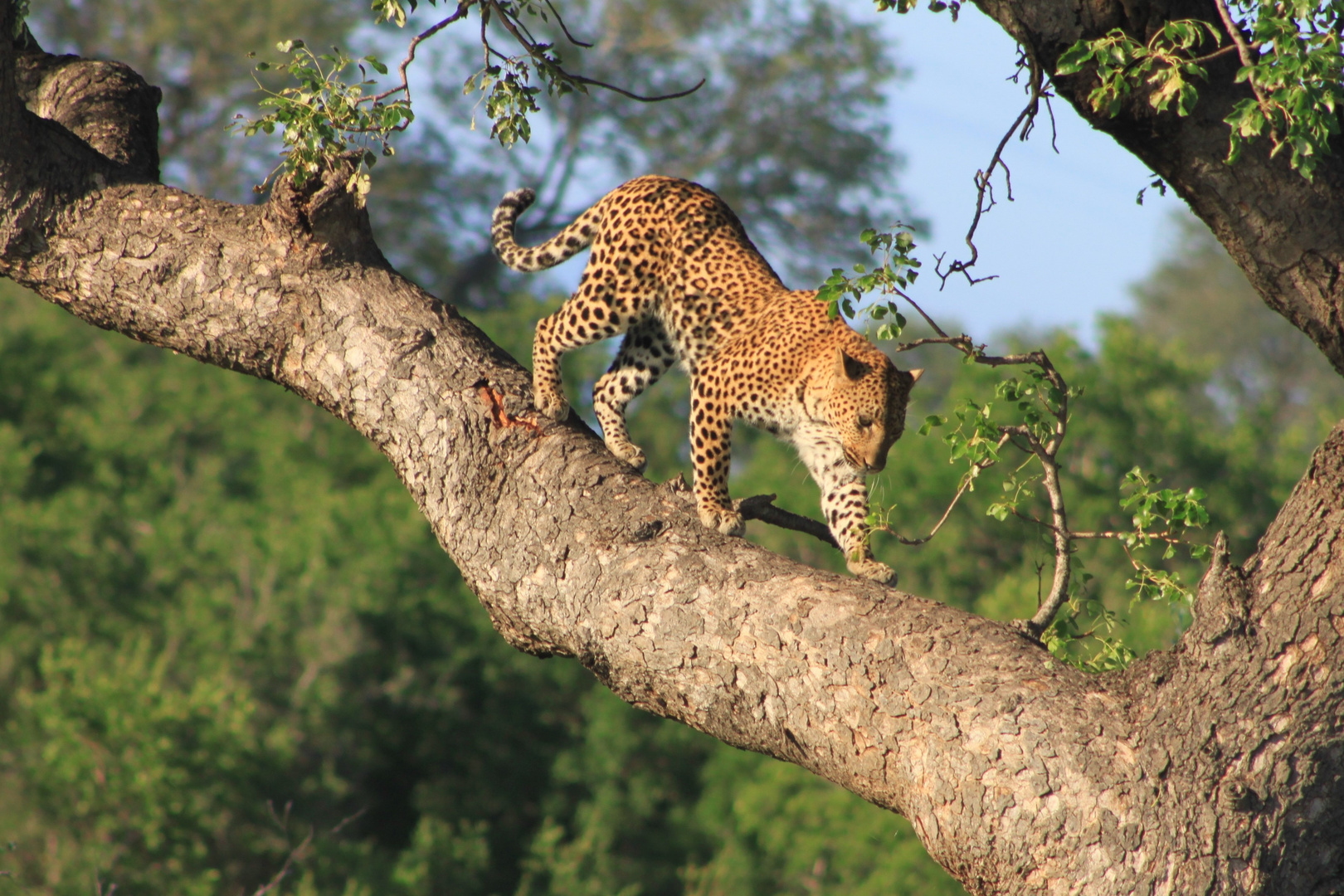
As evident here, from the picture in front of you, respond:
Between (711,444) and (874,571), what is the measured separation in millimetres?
910

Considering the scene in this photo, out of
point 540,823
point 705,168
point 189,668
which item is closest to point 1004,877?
point 189,668

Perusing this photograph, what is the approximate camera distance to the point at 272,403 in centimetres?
3036

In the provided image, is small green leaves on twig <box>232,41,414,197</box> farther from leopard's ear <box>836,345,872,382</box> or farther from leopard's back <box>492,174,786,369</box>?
leopard's ear <box>836,345,872,382</box>

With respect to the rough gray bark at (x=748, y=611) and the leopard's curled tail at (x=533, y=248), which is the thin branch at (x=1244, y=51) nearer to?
the rough gray bark at (x=748, y=611)

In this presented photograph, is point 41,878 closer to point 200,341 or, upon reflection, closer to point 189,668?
point 189,668

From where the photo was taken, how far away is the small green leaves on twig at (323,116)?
185 inches

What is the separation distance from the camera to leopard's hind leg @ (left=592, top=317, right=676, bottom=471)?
23.2 feet

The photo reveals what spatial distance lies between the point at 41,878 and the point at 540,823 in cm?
813

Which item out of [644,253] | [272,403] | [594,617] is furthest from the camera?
[272,403]

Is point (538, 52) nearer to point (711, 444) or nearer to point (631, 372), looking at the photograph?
point (711, 444)

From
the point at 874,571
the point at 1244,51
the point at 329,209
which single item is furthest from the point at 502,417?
the point at 1244,51

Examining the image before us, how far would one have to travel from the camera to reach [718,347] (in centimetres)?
687

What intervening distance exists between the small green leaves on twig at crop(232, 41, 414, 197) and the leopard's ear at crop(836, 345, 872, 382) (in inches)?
97.4

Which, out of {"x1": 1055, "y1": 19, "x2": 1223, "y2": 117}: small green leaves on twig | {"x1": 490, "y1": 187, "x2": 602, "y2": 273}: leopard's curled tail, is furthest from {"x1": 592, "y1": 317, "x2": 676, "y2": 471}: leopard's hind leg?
{"x1": 1055, "y1": 19, "x2": 1223, "y2": 117}: small green leaves on twig
